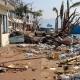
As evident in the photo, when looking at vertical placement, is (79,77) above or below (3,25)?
below

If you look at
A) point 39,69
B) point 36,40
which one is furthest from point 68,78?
point 36,40

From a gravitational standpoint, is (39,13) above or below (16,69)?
above

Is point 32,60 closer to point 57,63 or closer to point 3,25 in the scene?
point 57,63

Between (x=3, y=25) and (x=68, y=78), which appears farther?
(x=3, y=25)

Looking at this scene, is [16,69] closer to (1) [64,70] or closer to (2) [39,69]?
(2) [39,69]

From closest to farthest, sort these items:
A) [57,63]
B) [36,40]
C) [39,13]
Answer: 1. [57,63]
2. [36,40]
3. [39,13]

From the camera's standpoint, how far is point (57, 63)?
52.9 feet

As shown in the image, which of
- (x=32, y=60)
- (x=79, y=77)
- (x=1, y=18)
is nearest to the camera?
(x=79, y=77)

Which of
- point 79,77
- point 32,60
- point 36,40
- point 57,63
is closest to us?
point 79,77

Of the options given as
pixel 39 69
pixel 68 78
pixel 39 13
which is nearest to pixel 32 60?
pixel 39 69

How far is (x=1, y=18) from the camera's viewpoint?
26594 mm

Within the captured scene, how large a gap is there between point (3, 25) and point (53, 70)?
47.8ft

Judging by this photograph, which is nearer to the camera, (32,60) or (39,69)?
(39,69)

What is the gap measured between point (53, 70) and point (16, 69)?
1.75 meters
